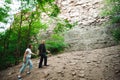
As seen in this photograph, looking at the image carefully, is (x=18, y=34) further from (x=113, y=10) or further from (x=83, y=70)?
(x=113, y=10)

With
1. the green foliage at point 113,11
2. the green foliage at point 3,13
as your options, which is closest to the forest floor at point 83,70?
the green foliage at point 3,13

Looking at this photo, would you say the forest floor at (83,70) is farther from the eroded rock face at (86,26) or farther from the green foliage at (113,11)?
the green foliage at (113,11)

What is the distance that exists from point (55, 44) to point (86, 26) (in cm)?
665

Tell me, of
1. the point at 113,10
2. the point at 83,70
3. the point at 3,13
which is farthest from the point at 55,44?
the point at 83,70

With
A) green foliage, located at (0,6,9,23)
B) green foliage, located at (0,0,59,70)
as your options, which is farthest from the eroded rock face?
green foliage, located at (0,6,9,23)

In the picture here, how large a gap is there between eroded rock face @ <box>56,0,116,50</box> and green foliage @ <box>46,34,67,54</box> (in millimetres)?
1466

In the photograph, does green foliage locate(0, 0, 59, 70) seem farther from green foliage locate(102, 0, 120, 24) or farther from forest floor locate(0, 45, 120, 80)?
green foliage locate(102, 0, 120, 24)

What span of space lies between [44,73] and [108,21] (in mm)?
14456

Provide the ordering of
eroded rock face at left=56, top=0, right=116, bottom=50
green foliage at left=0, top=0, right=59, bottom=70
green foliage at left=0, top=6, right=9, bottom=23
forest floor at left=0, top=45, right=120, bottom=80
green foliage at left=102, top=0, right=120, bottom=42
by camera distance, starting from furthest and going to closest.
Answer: eroded rock face at left=56, top=0, right=116, bottom=50 < green foliage at left=102, top=0, right=120, bottom=42 < green foliage at left=0, top=0, right=59, bottom=70 < green foliage at left=0, top=6, right=9, bottom=23 < forest floor at left=0, top=45, right=120, bottom=80

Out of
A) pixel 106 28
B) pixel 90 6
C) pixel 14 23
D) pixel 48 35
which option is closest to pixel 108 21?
pixel 106 28

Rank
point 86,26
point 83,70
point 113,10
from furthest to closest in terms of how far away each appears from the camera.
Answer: point 86,26
point 113,10
point 83,70

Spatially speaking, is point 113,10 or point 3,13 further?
point 113,10

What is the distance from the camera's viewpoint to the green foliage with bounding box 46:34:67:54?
18.8 m

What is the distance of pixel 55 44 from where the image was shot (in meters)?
18.9
